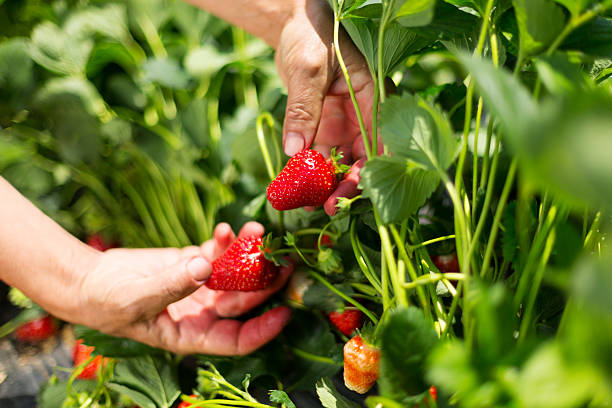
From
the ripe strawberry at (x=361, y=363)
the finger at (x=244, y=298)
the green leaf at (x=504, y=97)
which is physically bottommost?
the finger at (x=244, y=298)

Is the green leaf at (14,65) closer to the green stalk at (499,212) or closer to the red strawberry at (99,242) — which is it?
the red strawberry at (99,242)

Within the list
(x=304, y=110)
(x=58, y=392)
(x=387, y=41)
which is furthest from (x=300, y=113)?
(x=58, y=392)

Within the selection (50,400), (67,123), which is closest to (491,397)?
(50,400)

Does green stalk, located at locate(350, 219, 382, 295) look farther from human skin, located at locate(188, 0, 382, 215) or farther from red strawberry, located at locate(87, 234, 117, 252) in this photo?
red strawberry, located at locate(87, 234, 117, 252)

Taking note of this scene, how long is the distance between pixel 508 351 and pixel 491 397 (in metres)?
0.02

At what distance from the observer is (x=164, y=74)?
81cm

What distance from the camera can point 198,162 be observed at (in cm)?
81

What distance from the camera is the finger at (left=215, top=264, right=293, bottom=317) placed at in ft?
2.00

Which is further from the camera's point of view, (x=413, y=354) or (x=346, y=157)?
(x=346, y=157)

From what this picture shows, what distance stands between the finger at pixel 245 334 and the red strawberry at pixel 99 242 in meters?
0.33

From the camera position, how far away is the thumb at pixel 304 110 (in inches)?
20.6

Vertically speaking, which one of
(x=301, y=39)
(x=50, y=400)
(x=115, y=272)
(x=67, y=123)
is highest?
(x=301, y=39)

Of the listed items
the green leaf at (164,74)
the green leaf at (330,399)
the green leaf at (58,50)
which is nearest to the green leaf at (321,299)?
the green leaf at (330,399)

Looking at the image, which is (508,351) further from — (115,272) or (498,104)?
(115,272)
